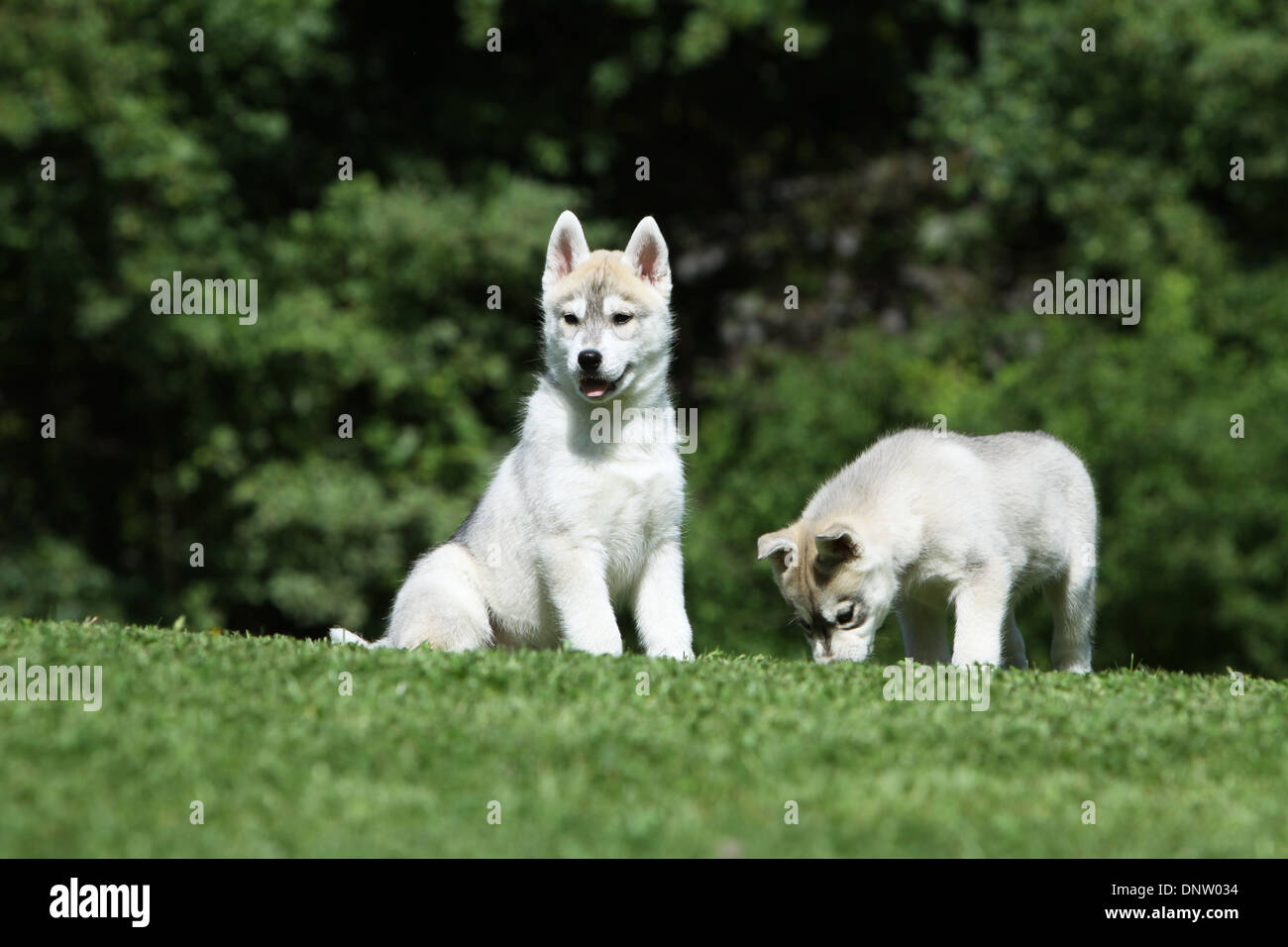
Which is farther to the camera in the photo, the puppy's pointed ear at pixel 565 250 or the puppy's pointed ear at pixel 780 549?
the puppy's pointed ear at pixel 565 250

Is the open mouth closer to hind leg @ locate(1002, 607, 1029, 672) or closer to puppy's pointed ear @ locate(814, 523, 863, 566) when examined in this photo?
puppy's pointed ear @ locate(814, 523, 863, 566)

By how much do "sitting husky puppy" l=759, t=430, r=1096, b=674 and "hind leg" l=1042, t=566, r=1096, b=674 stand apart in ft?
0.04

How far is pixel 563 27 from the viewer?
70.2ft

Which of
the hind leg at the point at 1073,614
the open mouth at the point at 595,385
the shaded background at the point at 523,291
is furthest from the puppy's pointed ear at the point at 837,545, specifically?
the shaded background at the point at 523,291

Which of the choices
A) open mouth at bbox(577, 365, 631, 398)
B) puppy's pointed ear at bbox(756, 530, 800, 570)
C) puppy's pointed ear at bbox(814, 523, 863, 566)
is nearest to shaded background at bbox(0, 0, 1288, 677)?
puppy's pointed ear at bbox(756, 530, 800, 570)

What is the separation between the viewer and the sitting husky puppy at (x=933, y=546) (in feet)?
27.9

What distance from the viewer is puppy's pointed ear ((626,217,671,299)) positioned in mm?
8609

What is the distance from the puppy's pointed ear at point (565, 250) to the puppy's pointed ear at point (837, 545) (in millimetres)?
2048

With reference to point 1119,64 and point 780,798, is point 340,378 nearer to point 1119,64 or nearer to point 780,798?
point 1119,64

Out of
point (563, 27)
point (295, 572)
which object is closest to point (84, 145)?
point (295, 572)

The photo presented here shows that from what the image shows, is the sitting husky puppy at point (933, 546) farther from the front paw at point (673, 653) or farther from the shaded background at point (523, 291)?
the shaded background at point (523, 291)

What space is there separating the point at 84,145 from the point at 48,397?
11.3 feet

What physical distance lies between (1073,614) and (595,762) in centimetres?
444

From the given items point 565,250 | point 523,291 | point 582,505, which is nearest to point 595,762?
point 582,505
